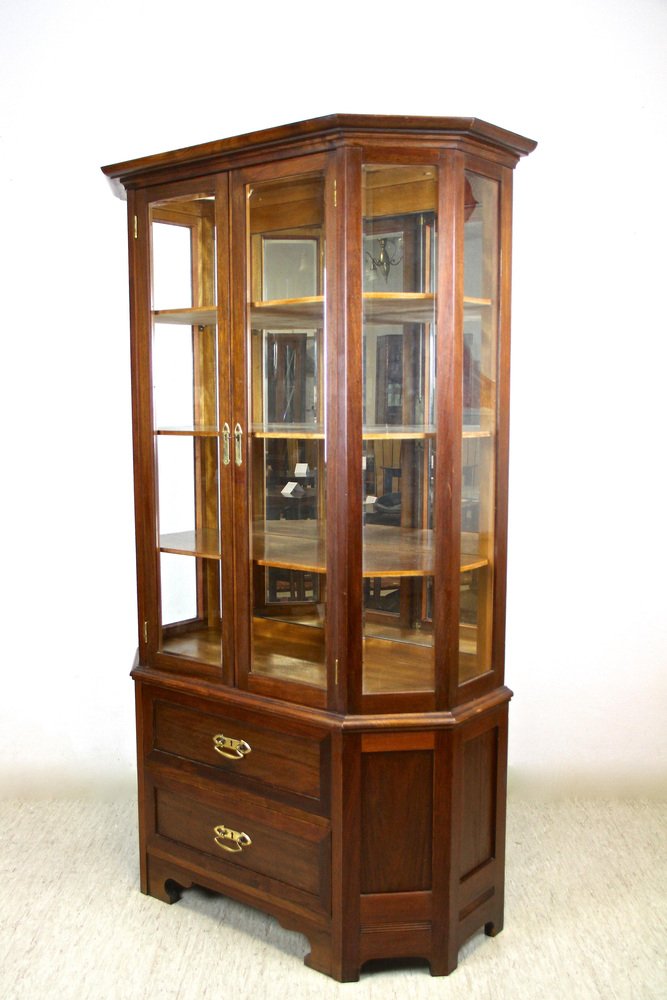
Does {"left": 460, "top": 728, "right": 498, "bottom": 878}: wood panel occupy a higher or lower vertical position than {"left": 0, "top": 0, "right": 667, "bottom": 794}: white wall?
lower

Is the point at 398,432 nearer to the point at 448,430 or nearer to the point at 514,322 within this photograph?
the point at 448,430

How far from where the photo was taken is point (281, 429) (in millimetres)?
2566

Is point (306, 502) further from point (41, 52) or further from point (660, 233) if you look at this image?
point (41, 52)

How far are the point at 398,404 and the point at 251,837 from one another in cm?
126

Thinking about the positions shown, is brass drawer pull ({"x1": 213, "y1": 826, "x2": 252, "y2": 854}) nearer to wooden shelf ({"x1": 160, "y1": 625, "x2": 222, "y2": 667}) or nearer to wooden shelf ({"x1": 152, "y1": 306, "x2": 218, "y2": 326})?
wooden shelf ({"x1": 160, "y1": 625, "x2": 222, "y2": 667})

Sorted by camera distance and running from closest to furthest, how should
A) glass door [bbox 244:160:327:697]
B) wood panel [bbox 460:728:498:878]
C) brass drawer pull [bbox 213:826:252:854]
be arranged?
1. glass door [bbox 244:160:327:697]
2. wood panel [bbox 460:728:498:878]
3. brass drawer pull [bbox 213:826:252:854]

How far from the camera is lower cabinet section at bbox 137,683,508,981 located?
2494 millimetres

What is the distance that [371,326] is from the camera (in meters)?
2.40

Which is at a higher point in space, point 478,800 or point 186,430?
point 186,430

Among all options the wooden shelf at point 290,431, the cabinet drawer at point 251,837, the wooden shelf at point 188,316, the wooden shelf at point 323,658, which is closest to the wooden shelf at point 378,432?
the wooden shelf at point 290,431

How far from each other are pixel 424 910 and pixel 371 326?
1508 mm

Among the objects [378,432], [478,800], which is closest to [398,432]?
[378,432]

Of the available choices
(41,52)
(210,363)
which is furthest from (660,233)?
(41,52)

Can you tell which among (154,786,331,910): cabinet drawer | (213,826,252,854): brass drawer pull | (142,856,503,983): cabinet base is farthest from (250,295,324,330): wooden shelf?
(142,856,503,983): cabinet base
